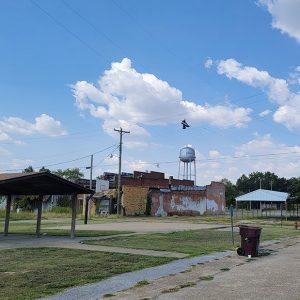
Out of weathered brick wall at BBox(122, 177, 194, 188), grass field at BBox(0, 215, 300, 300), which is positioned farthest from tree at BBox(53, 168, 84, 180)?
grass field at BBox(0, 215, 300, 300)

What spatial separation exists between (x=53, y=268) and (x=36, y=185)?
10.9 meters

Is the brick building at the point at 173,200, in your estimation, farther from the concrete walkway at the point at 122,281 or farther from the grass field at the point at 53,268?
the concrete walkway at the point at 122,281

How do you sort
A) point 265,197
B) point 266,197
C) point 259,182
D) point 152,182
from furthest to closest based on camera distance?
point 259,182 → point 152,182 → point 265,197 → point 266,197

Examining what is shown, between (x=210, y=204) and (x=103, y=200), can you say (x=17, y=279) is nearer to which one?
(x=103, y=200)

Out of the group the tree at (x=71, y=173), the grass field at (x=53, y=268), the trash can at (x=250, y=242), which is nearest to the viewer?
the grass field at (x=53, y=268)

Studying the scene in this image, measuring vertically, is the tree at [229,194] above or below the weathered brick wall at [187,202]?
above

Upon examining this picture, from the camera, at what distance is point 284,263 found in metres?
14.2

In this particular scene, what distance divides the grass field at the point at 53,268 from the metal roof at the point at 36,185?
4.28 meters

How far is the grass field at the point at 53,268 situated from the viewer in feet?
30.9

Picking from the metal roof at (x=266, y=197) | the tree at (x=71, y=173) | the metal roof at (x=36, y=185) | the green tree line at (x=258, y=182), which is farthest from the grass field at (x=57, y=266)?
the green tree line at (x=258, y=182)

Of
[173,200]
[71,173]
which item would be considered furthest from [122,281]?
[71,173]

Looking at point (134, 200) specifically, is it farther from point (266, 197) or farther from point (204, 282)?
point (204, 282)

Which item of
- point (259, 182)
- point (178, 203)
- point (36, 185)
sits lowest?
point (36, 185)

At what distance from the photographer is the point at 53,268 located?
12062mm
